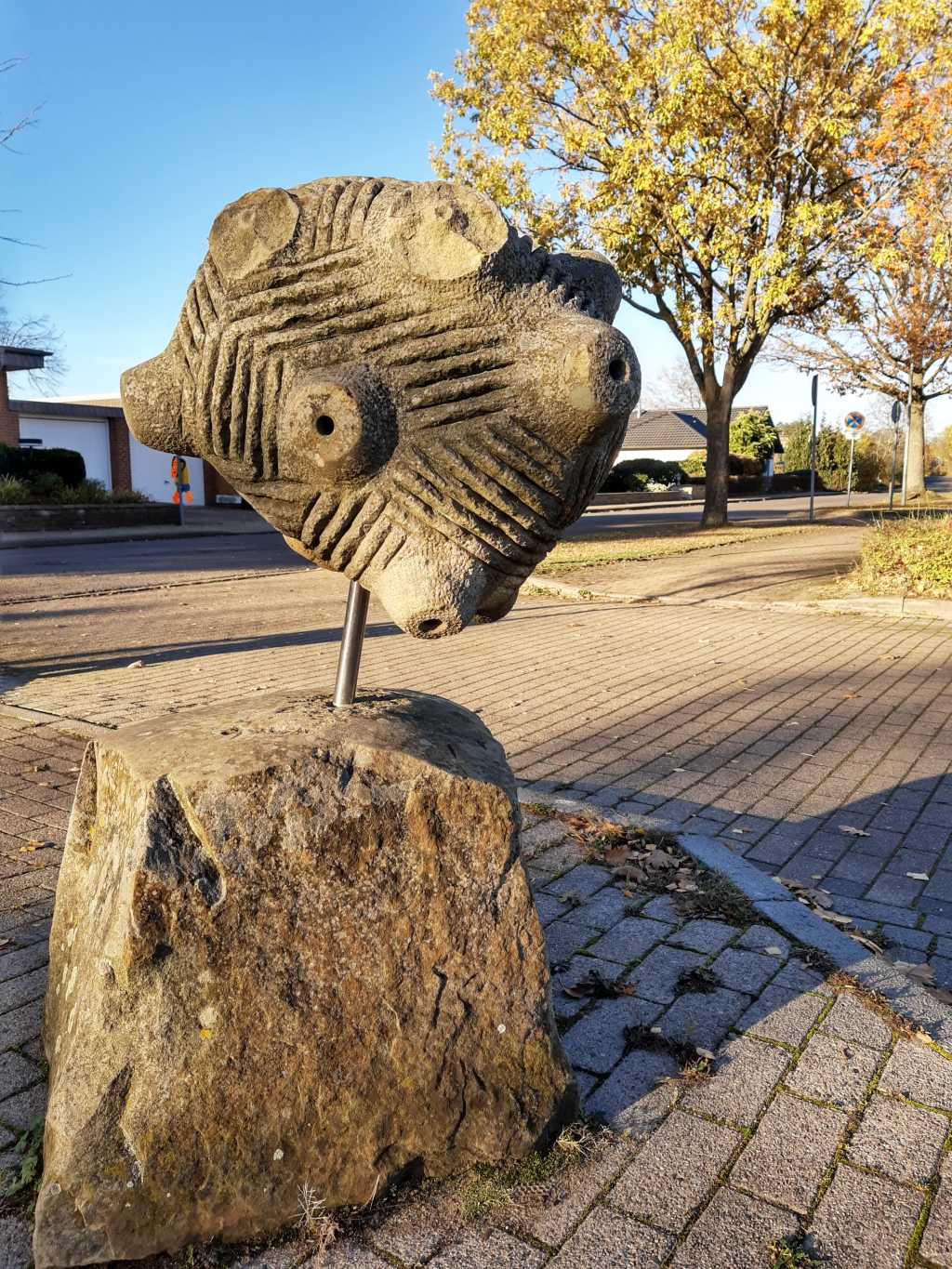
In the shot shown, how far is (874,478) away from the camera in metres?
57.4

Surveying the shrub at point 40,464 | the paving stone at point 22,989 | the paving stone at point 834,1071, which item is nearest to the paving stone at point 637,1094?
the paving stone at point 834,1071

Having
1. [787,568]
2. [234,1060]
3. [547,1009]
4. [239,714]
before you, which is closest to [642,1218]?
[547,1009]

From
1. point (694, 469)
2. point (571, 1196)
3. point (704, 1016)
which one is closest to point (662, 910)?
point (704, 1016)

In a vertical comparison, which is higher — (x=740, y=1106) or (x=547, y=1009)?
(x=547, y=1009)

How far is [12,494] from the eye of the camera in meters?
24.5

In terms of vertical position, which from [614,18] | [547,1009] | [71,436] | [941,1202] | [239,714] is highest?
[614,18]

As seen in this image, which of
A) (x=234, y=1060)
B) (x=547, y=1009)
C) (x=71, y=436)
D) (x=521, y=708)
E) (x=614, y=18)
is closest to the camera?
(x=234, y=1060)

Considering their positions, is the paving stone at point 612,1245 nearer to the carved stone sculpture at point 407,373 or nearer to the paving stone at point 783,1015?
the paving stone at point 783,1015

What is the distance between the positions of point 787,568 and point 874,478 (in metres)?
46.6

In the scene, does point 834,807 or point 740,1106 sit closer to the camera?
point 740,1106

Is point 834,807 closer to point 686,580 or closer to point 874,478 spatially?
point 686,580

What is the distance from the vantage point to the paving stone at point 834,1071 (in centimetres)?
287

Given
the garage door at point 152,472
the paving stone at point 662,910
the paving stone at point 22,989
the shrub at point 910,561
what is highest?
the garage door at point 152,472

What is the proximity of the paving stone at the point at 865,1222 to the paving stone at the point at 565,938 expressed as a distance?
1.25m
